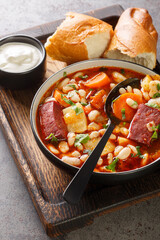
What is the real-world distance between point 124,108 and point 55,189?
2.68 ft

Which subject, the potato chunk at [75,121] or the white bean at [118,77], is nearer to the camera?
the potato chunk at [75,121]

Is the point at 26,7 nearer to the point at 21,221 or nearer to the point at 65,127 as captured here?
the point at 65,127

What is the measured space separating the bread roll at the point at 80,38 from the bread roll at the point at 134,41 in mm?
102

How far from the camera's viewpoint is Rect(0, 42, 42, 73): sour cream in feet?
10.2

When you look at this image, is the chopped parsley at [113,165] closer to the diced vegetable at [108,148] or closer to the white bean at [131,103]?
the diced vegetable at [108,148]

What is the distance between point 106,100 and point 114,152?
0.46 meters

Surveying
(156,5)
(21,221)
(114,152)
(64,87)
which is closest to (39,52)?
(64,87)

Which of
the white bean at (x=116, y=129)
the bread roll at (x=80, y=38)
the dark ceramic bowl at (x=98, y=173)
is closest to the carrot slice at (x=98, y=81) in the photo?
the dark ceramic bowl at (x=98, y=173)

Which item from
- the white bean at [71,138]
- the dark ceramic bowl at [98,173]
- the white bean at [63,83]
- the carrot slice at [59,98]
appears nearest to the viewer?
the dark ceramic bowl at [98,173]

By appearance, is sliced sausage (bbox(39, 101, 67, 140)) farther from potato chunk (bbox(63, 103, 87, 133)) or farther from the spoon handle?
the spoon handle

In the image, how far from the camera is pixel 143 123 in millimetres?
2633

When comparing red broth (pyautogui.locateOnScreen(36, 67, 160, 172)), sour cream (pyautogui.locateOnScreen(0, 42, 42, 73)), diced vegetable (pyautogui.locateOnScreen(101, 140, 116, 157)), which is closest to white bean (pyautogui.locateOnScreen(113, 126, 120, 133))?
red broth (pyautogui.locateOnScreen(36, 67, 160, 172))

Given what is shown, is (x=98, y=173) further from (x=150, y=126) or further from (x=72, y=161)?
(x=150, y=126)

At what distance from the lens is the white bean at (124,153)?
248cm
